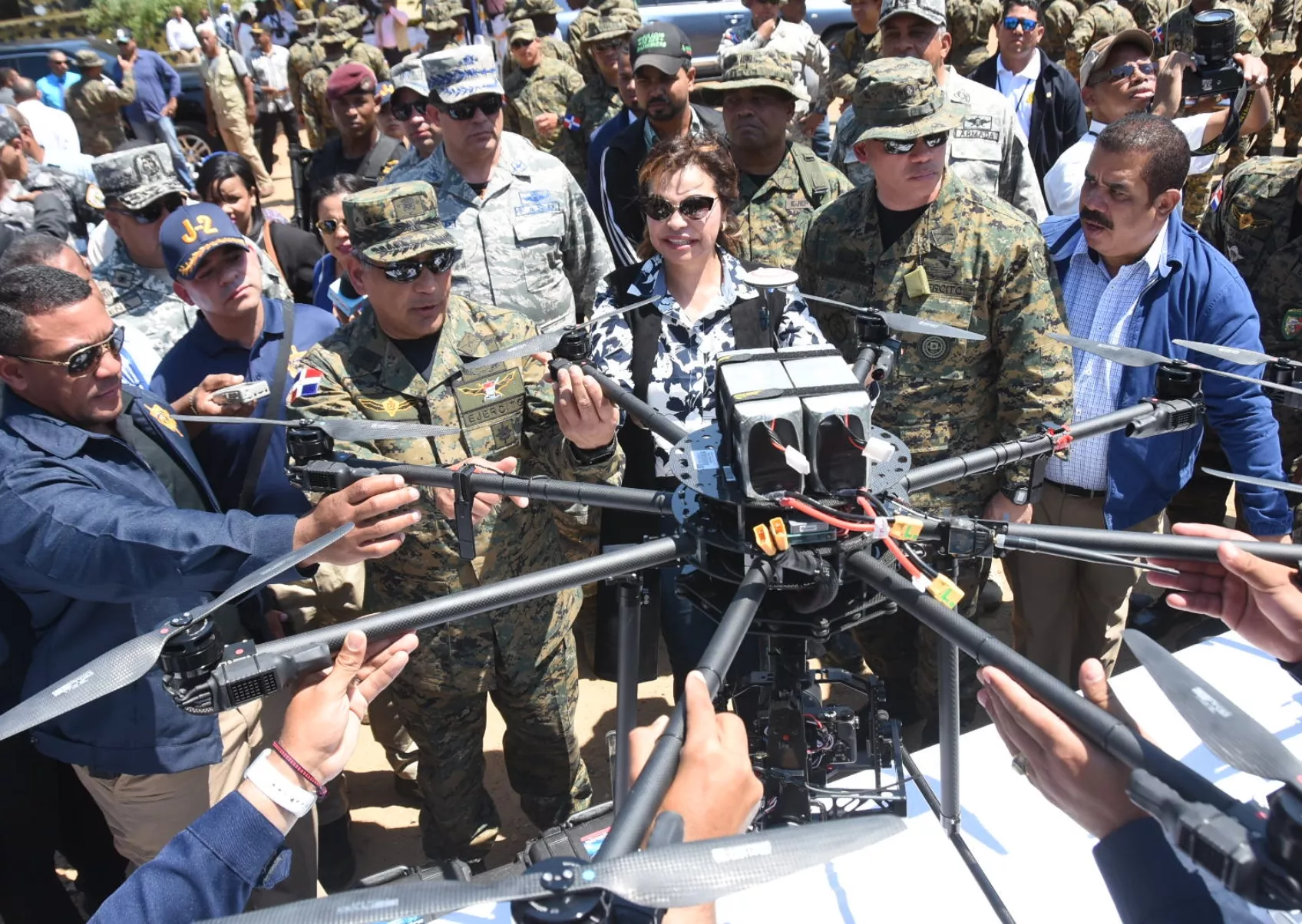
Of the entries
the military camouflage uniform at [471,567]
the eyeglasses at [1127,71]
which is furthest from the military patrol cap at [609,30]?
the military camouflage uniform at [471,567]

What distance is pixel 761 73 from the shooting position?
5.39m

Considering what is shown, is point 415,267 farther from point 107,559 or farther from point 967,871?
point 967,871

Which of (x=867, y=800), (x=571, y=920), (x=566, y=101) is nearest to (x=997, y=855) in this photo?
(x=867, y=800)

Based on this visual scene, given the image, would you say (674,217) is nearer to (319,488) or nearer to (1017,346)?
(1017,346)

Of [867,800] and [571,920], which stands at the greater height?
[571,920]

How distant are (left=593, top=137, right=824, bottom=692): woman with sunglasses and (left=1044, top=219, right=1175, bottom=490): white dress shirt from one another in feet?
4.38

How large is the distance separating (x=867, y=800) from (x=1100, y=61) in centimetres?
566

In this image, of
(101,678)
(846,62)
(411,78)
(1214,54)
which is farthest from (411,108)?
(101,678)

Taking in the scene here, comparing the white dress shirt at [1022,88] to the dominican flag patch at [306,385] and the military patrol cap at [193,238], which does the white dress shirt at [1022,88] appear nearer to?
the military patrol cap at [193,238]

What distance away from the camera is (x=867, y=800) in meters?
2.85

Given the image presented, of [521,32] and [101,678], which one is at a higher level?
[521,32]

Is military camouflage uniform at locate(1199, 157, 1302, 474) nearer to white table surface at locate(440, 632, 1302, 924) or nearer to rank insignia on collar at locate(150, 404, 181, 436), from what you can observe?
white table surface at locate(440, 632, 1302, 924)

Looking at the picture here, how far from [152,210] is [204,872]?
4.35m

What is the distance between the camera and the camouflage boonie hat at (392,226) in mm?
3588
